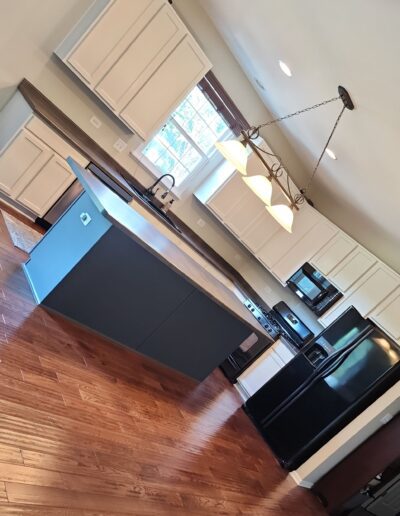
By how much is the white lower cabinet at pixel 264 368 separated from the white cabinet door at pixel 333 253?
3.56 feet

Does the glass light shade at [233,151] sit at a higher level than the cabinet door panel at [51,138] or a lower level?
higher

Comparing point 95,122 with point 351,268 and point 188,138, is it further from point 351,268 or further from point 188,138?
point 351,268

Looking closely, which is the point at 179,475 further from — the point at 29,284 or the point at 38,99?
the point at 38,99

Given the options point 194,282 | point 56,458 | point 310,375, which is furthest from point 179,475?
point 310,375

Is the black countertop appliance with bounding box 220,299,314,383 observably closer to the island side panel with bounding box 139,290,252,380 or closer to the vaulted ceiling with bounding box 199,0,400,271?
the island side panel with bounding box 139,290,252,380

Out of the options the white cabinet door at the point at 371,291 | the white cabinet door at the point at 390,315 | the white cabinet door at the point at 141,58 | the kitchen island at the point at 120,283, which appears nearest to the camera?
the kitchen island at the point at 120,283

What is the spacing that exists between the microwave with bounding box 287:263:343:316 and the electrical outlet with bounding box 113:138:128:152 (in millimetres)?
2511

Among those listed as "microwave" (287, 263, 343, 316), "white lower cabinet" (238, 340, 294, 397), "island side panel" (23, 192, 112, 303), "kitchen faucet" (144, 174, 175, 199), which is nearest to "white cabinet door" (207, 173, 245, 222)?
"kitchen faucet" (144, 174, 175, 199)

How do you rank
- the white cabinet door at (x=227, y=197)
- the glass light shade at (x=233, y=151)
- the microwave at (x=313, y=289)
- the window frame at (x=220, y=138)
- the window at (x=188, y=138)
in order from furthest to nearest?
1. the white cabinet door at (x=227, y=197)
2. the window at (x=188, y=138)
3. the window frame at (x=220, y=138)
4. the microwave at (x=313, y=289)
5. the glass light shade at (x=233, y=151)

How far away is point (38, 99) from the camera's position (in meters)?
3.91

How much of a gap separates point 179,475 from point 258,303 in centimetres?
355

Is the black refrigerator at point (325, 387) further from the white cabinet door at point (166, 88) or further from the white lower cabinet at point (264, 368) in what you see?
the white cabinet door at point (166, 88)

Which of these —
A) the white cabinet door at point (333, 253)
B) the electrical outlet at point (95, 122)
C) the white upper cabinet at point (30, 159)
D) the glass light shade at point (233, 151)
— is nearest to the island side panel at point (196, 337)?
the glass light shade at point (233, 151)

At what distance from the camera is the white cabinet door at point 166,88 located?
13.7 ft
